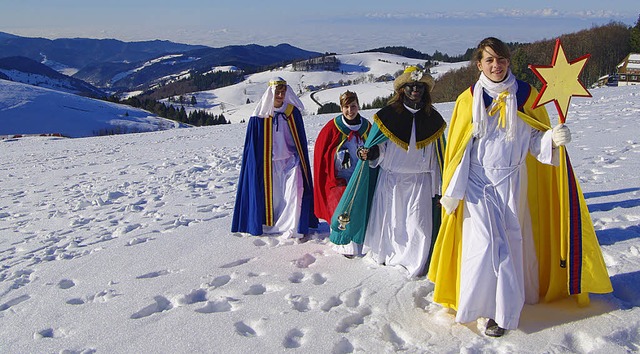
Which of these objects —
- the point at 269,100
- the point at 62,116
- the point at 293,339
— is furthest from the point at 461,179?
the point at 62,116

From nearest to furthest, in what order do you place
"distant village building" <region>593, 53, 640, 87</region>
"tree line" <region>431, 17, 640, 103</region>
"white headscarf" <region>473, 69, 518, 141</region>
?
"white headscarf" <region>473, 69, 518, 141</region> < "distant village building" <region>593, 53, 640, 87</region> < "tree line" <region>431, 17, 640, 103</region>

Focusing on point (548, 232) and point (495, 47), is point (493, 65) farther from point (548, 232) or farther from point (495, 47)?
point (548, 232)

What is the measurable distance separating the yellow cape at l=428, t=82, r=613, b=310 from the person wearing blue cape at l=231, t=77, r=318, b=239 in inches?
102

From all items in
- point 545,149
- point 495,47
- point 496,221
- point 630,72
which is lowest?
point 496,221

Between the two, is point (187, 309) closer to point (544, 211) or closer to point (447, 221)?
point (447, 221)

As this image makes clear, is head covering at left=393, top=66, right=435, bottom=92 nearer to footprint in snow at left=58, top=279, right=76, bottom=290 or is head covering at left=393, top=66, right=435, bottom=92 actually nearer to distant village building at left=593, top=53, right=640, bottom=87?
footprint in snow at left=58, top=279, right=76, bottom=290

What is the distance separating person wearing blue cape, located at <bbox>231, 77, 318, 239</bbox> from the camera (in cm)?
642

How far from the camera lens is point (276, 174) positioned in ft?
21.6

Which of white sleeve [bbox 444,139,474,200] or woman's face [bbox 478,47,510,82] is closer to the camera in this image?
woman's face [bbox 478,47,510,82]

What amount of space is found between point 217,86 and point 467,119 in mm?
A: 195939

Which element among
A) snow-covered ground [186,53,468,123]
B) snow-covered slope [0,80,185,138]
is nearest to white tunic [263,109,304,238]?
snow-covered slope [0,80,185,138]

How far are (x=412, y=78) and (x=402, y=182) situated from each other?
100cm

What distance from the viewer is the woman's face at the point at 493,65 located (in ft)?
12.2

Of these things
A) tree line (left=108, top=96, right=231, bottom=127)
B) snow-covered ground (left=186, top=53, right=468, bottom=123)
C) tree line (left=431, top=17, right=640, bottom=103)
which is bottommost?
tree line (left=108, top=96, right=231, bottom=127)
